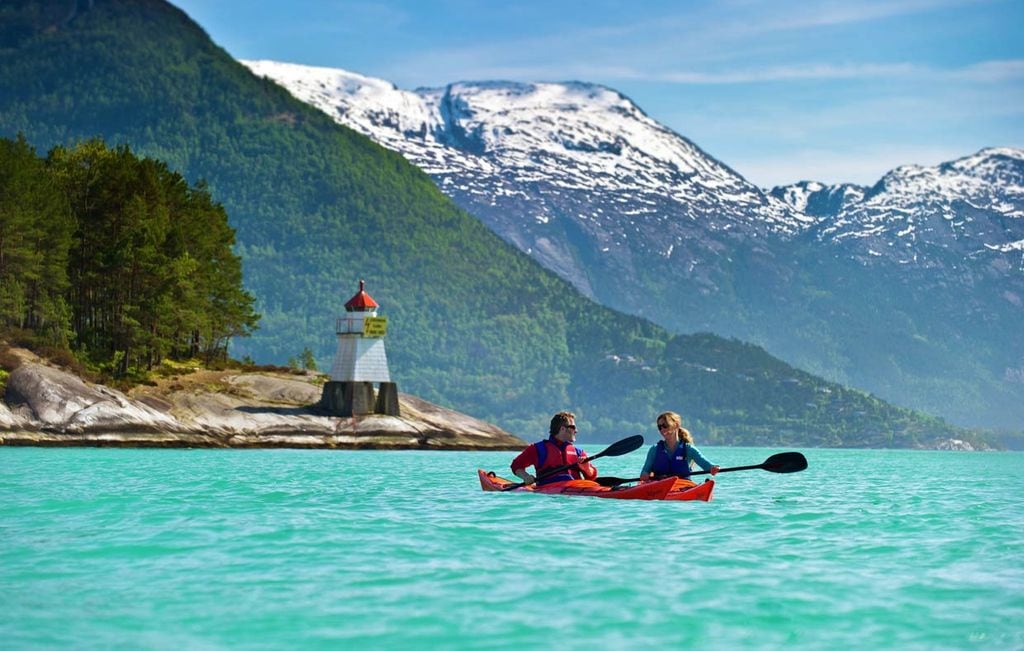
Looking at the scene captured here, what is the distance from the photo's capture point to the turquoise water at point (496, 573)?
56.8 feet

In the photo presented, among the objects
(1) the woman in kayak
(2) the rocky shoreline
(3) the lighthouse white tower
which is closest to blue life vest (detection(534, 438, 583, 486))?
(1) the woman in kayak

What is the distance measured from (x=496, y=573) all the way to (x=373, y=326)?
7549cm

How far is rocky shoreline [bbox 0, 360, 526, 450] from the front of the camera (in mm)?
75688

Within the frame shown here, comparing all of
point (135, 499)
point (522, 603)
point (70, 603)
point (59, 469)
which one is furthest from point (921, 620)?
point (59, 469)

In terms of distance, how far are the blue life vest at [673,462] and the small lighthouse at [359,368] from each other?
196ft

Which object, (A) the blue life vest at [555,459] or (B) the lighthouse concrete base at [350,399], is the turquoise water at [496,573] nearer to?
(A) the blue life vest at [555,459]

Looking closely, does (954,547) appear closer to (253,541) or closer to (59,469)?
(253,541)

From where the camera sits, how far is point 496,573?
21766 millimetres

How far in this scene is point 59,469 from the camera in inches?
2012

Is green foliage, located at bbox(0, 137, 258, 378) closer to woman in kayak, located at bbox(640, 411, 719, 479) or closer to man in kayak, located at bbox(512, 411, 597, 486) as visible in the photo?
man in kayak, located at bbox(512, 411, 597, 486)

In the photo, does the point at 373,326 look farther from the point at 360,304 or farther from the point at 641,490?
the point at 641,490

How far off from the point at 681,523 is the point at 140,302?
6457cm

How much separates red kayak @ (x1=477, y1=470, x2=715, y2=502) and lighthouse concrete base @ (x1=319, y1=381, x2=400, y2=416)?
189 ft

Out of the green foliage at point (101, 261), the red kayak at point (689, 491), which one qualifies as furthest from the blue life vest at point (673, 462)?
the green foliage at point (101, 261)
